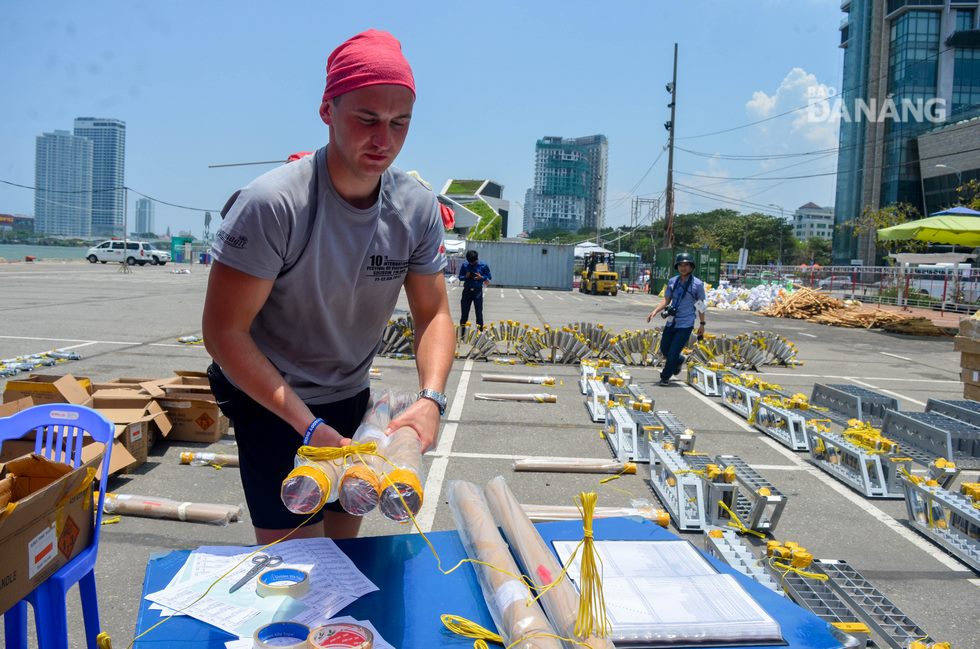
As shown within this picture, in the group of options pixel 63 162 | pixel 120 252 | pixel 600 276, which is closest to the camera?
pixel 600 276

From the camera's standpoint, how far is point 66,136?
102 meters

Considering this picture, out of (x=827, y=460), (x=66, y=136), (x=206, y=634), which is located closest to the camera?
(x=206, y=634)

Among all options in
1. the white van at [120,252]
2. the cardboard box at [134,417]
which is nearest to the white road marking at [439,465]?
the cardboard box at [134,417]

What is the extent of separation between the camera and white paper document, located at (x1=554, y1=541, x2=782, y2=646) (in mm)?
1757

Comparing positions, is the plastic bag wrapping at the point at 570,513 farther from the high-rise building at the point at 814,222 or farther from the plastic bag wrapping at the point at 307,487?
the high-rise building at the point at 814,222

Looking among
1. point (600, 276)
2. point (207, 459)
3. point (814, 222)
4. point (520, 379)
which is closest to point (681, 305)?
point (520, 379)

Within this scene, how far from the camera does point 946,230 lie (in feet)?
58.2

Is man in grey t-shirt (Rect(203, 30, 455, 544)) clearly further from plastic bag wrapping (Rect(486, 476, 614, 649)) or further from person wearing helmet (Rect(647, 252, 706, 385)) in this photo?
person wearing helmet (Rect(647, 252, 706, 385))

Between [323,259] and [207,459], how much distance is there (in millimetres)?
4606

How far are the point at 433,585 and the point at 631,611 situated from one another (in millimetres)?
548

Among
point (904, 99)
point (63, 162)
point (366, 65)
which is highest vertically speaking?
point (904, 99)

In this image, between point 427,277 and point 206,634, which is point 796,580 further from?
point 206,634

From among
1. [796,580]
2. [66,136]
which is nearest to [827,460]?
[796,580]

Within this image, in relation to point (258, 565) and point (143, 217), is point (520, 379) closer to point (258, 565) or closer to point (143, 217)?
point (258, 565)
